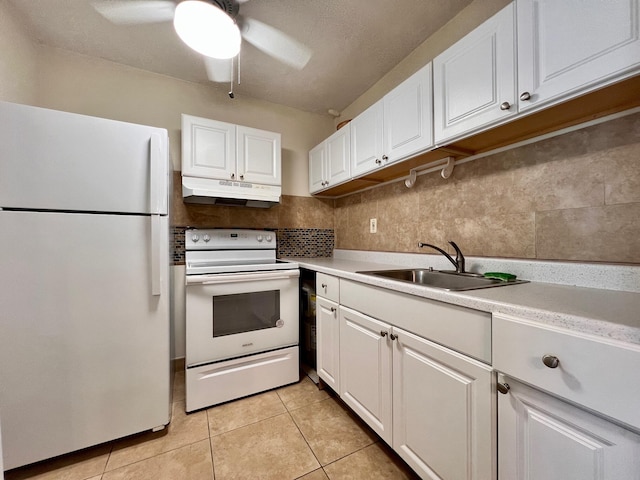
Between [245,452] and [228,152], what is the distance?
1950mm

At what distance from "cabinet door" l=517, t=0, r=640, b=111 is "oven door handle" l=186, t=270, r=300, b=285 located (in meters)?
1.54

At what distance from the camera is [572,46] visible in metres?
0.81

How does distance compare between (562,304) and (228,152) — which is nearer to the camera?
(562,304)

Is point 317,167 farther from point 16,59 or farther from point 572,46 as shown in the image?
point 16,59

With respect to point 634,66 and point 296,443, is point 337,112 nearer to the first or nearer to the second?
point 634,66

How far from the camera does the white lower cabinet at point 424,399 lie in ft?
2.61

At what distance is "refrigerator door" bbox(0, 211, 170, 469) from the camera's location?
3.71 ft

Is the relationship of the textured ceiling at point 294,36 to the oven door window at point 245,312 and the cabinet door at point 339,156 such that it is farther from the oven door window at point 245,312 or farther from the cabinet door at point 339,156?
the oven door window at point 245,312

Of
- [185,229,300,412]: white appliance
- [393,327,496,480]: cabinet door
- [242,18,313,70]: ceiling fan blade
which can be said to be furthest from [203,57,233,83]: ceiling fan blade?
[393,327,496,480]: cabinet door

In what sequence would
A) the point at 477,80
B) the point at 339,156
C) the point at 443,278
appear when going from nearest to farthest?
the point at 477,80, the point at 443,278, the point at 339,156

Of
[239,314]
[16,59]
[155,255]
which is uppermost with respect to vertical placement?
[16,59]

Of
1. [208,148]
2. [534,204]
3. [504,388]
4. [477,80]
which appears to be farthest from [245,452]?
[477,80]

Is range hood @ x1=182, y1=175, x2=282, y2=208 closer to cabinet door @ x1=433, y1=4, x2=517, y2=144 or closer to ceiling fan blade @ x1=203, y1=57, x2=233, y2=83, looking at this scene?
ceiling fan blade @ x1=203, y1=57, x2=233, y2=83

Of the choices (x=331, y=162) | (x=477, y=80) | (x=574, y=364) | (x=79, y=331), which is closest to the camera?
(x=574, y=364)
